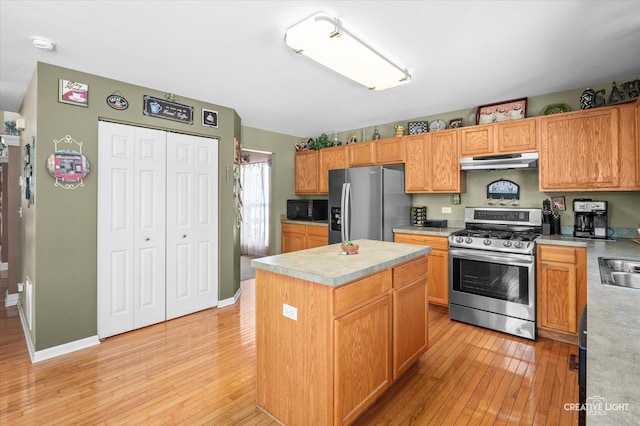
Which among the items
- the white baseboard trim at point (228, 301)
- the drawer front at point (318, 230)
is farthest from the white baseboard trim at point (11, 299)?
the drawer front at point (318, 230)

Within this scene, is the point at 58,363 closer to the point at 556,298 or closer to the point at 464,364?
the point at 464,364

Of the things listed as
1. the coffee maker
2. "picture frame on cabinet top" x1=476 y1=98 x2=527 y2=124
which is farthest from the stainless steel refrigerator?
the coffee maker

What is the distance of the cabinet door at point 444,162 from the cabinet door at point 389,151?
45 cm

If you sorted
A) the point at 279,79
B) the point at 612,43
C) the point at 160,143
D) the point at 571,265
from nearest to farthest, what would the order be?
the point at 612,43 < the point at 571,265 < the point at 279,79 < the point at 160,143

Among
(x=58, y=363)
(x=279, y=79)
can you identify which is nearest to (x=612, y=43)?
(x=279, y=79)

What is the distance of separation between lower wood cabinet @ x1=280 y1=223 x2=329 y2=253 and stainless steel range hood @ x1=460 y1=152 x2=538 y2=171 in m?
2.28

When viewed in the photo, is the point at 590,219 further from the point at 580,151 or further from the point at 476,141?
the point at 476,141

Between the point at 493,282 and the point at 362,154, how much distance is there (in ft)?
8.47

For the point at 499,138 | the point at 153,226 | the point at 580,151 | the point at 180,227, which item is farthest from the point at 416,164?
the point at 153,226

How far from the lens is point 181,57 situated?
2623 millimetres

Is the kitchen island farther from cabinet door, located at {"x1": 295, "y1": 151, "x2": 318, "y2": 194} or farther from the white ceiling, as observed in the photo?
cabinet door, located at {"x1": 295, "y1": 151, "x2": 318, "y2": 194}

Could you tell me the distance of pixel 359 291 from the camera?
1808 millimetres

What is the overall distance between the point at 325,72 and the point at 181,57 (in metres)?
1.28

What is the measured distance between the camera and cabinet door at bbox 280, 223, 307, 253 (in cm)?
534
